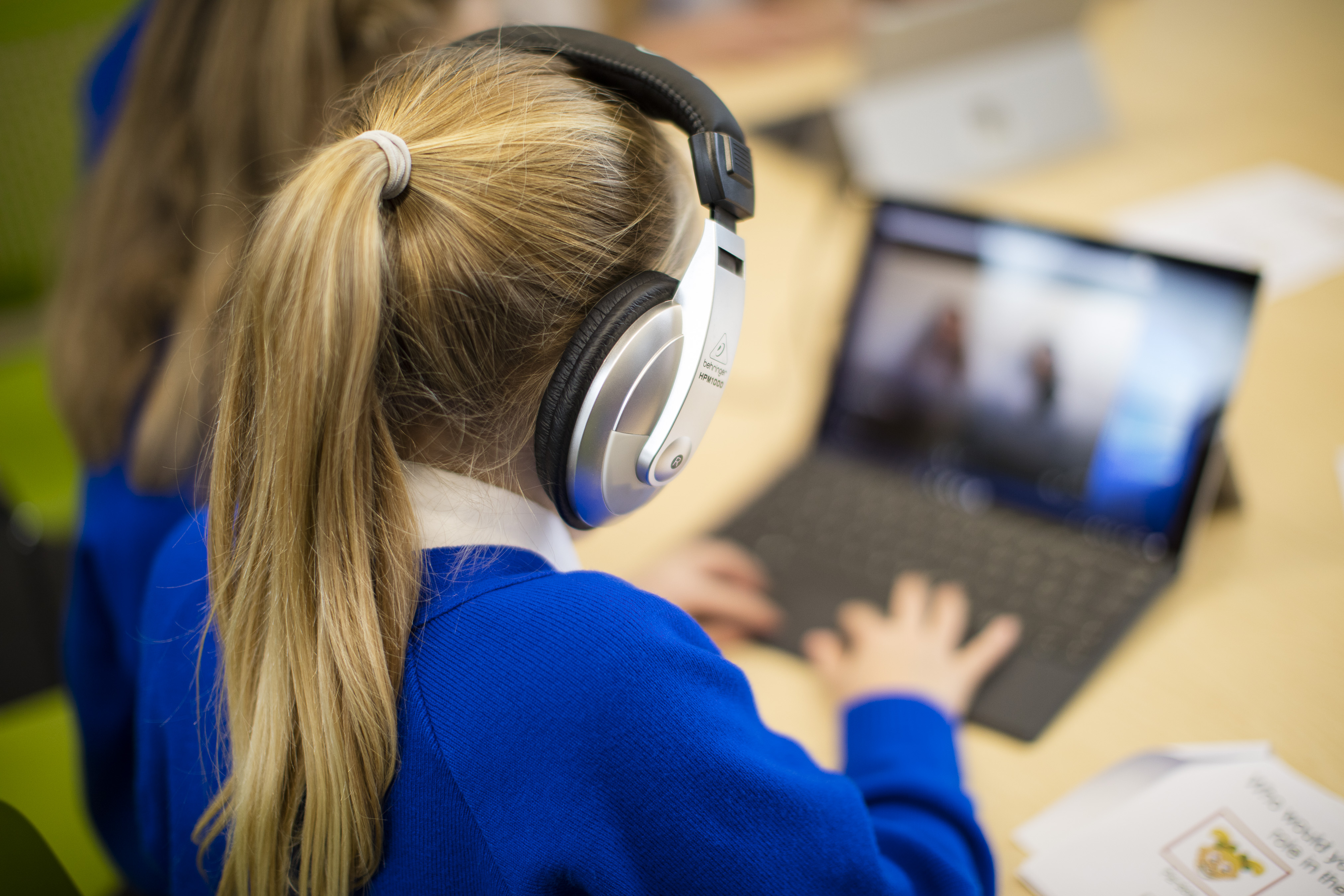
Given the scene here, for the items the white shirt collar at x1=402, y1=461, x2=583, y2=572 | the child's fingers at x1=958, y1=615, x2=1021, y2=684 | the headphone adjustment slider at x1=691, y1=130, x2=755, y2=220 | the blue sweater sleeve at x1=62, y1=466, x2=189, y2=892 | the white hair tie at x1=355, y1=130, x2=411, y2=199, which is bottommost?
the blue sweater sleeve at x1=62, y1=466, x2=189, y2=892

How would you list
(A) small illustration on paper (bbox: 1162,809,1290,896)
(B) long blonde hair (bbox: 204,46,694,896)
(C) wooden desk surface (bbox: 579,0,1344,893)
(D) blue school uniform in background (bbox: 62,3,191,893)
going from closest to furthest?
(B) long blonde hair (bbox: 204,46,694,896)
(A) small illustration on paper (bbox: 1162,809,1290,896)
(C) wooden desk surface (bbox: 579,0,1344,893)
(D) blue school uniform in background (bbox: 62,3,191,893)

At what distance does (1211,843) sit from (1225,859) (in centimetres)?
1


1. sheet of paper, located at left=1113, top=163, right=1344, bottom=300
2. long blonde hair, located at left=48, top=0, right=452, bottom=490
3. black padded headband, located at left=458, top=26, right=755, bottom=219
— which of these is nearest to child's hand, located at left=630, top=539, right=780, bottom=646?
black padded headband, located at left=458, top=26, right=755, bottom=219

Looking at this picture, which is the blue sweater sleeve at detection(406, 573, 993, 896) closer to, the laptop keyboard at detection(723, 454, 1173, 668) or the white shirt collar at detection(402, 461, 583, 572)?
the white shirt collar at detection(402, 461, 583, 572)

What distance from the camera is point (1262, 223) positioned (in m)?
1.16

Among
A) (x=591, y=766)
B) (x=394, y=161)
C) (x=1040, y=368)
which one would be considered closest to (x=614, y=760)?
(x=591, y=766)

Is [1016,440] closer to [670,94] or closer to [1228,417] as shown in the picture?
[1228,417]

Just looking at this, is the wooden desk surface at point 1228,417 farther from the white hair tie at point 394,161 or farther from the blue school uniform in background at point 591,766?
the white hair tie at point 394,161

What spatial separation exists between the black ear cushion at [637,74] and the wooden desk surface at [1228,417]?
0.42 meters

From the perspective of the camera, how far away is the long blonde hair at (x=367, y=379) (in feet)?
1.42

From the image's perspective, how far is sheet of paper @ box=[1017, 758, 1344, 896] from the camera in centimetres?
54

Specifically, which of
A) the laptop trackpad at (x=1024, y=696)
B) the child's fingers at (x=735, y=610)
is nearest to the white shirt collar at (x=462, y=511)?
the child's fingers at (x=735, y=610)

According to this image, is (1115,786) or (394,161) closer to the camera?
(394,161)

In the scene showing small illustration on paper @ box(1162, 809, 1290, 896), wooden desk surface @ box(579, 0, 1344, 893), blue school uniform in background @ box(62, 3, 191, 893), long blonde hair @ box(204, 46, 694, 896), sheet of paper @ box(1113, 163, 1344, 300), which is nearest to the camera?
long blonde hair @ box(204, 46, 694, 896)
